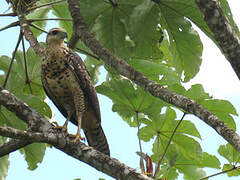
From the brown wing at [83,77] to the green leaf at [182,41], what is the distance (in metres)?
1.19

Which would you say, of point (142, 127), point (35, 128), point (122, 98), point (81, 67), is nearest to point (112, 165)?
point (35, 128)

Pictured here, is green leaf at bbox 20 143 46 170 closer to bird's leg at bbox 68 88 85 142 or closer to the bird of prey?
the bird of prey

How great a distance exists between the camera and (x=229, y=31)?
2.23 meters

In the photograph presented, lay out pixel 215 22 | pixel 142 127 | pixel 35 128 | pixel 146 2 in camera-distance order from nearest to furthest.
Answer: pixel 215 22, pixel 35 128, pixel 146 2, pixel 142 127

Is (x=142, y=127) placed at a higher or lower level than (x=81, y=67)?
lower

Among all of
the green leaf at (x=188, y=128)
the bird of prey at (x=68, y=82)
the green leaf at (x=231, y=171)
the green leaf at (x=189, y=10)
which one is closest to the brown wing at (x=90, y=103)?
the bird of prey at (x=68, y=82)

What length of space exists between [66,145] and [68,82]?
1.46m

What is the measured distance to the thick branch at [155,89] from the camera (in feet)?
7.62

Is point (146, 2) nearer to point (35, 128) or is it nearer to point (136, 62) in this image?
point (136, 62)

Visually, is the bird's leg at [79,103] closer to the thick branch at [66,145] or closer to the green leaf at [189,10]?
the thick branch at [66,145]

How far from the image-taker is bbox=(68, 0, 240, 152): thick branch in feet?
7.62

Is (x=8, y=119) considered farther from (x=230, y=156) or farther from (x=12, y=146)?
(x=230, y=156)

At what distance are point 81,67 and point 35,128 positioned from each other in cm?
153

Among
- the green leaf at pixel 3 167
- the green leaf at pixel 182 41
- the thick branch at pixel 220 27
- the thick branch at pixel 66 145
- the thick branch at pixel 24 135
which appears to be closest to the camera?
the thick branch at pixel 220 27
